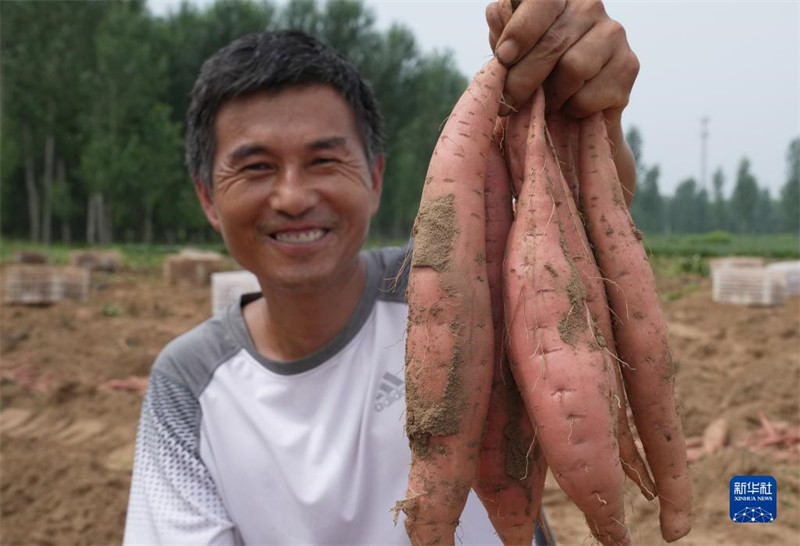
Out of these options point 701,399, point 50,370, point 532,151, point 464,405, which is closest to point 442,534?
point 464,405

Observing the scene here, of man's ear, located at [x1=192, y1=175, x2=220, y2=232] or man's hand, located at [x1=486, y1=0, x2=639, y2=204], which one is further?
man's ear, located at [x1=192, y1=175, x2=220, y2=232]

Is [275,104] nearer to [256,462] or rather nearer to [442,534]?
[256,462]

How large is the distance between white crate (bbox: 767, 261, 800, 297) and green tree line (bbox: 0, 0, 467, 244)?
2039 centimetres

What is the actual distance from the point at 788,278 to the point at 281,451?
11.1 metres

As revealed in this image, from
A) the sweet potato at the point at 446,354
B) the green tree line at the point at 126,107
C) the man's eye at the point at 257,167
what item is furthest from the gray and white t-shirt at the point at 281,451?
the green tree line at the point at 126,107

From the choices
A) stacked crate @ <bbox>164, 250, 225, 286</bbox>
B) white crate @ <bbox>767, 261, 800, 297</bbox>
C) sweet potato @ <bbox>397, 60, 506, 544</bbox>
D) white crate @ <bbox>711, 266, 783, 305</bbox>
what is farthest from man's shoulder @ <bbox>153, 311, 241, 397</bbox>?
stacked crate @ <bbox>164, 250, 225, 286</bbox>

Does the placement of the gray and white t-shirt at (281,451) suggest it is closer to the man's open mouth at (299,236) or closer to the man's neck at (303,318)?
the man's neck at (303,318)

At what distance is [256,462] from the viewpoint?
2.07m

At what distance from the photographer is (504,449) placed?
1362mm

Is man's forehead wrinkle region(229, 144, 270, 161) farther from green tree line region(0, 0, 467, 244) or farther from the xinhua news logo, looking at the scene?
green tree line region(0, 0, 467, 244)

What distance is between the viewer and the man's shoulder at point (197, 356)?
2.22 meters

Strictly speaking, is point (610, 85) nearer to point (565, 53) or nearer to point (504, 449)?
point (565, 53)

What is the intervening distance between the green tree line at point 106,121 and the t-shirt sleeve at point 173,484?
25258 millimetres

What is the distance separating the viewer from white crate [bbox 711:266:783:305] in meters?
9.85
